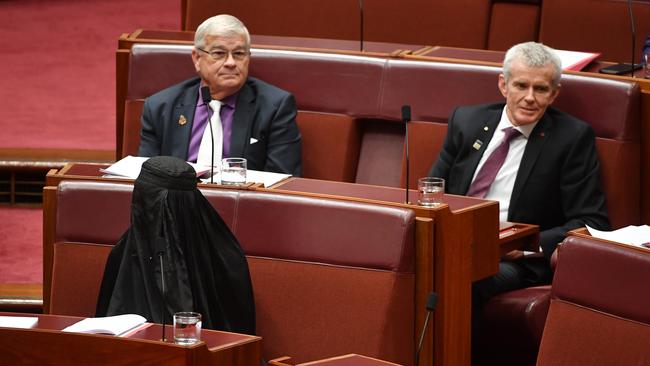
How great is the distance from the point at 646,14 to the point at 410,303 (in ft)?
2.48

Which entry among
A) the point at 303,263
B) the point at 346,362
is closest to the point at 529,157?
the point at 303,263

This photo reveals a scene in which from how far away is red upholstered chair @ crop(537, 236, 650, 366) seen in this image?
1.32m

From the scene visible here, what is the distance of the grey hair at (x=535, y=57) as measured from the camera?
1.70 m

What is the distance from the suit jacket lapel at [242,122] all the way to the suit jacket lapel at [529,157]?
1.20 ft

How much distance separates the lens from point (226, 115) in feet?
6.02

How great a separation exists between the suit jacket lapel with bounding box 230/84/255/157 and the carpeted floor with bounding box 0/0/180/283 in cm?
37

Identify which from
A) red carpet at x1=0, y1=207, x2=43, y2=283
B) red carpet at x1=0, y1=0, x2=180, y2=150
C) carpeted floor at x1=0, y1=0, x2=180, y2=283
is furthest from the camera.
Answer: red carpet at x1=0, y1=0, x2=180, y2=150

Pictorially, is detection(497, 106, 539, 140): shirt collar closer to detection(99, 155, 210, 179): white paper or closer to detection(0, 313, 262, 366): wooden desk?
detection(99, 155, 210, 179): white paper

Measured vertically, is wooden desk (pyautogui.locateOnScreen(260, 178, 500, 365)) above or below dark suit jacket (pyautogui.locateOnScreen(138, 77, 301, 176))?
below

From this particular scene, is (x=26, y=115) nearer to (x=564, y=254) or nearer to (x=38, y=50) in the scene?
(x=38, y=50)

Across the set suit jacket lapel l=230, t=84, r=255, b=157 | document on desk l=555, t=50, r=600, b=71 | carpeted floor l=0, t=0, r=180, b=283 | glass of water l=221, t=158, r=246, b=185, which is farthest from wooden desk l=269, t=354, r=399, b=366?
carpeted floor l=0, t=0, r=180, b=283

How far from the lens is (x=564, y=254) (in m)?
1.39

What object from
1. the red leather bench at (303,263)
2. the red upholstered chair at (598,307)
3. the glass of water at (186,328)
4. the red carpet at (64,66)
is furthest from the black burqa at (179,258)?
the red carpet at (64,66)

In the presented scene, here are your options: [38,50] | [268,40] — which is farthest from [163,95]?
[38,50]
